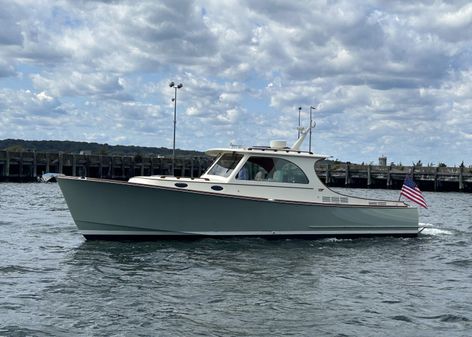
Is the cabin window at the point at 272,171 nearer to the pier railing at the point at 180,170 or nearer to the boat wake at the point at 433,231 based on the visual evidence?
the boat wake at the point at 433,231

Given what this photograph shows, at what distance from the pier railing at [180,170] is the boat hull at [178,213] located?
38829 mm

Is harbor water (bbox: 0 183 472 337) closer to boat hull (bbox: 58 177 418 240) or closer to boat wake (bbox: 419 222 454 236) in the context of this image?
boat hull (bbox: 58 177 418 240)

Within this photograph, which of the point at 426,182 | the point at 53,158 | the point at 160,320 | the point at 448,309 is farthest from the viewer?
the point at 426,182

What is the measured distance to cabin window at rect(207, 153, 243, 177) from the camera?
693 inches

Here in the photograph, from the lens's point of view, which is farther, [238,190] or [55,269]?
[238,190]

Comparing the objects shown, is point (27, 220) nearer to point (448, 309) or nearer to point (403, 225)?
point (403, 225)

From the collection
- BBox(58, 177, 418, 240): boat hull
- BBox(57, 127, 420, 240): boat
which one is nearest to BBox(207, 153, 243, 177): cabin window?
BBox(57, 127, 420, 240): boat

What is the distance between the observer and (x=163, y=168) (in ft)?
205

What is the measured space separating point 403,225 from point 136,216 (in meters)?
8.56

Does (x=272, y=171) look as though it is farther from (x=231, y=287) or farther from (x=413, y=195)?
(x=231, y=287)

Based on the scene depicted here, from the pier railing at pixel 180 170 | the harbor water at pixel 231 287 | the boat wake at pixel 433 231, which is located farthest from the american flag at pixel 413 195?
the pier railing at pixel 180 170

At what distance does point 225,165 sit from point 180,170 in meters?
45.1

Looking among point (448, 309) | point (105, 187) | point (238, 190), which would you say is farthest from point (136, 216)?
point (448, 309)

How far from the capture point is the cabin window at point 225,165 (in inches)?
693
